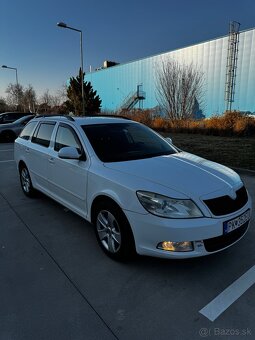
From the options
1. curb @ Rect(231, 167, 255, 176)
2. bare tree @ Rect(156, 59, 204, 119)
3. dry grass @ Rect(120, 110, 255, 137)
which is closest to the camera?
curb @ Rect(231, 167, 255, 176)

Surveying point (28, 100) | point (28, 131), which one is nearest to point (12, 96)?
point (28, 100)

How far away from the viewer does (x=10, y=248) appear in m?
3.62

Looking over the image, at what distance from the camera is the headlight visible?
268cm

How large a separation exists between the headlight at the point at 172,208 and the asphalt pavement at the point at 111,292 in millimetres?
755

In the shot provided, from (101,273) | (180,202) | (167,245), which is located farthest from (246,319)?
(101,273)

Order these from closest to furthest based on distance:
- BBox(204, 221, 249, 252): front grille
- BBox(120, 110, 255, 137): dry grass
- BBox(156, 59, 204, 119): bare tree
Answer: BBox(204, 221, 249, 252): front grille, BBox(120, 110, 255, 137): dry grass, BBox(156, 59, 204, 119): bare tree

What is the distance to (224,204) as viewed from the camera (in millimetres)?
2861

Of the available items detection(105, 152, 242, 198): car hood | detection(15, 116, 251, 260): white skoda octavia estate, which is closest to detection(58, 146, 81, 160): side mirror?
detection(15, 116, 251, 260): white skoda octavia estate

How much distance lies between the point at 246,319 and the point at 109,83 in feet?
152

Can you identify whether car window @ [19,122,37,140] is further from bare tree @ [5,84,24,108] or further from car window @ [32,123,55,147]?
bare tree @ [5,84,24,108]

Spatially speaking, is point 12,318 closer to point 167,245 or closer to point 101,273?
point 101,273

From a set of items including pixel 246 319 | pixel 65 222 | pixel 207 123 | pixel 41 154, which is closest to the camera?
pixel 246 319

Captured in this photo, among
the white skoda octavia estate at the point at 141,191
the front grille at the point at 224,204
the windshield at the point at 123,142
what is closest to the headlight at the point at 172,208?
the white skoda octavia estate at the point at 141,191

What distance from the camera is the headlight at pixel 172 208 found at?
2682mm
